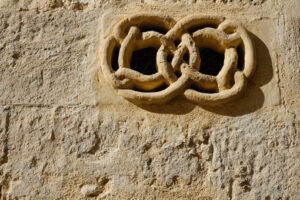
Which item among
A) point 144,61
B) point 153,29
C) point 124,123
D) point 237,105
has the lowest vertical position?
point 124,123

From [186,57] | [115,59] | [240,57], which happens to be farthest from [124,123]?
[240,57]

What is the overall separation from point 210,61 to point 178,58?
223 millimetres

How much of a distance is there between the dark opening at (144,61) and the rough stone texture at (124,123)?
21 cm

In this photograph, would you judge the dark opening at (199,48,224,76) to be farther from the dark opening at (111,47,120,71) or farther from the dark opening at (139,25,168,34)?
the dark opening at (111,47,120,71)

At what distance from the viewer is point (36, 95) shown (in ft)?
9.30

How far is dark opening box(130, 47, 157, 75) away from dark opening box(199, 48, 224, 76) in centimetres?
27

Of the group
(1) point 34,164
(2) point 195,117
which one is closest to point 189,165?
(2) point 195,117

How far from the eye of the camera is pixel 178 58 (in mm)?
2861

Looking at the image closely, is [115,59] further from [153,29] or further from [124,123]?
[124,123]

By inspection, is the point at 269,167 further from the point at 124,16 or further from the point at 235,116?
the point at 124,16

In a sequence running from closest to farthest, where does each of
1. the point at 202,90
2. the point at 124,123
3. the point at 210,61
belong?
the point at 124,123 → the point at 202,90 → the point at 210,61

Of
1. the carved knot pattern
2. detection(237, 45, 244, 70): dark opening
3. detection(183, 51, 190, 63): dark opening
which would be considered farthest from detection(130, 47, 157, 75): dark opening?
detection(237, 45, 244, 70): dark opening

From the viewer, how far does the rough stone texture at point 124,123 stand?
8.66ft

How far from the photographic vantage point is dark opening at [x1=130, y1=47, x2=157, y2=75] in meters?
2.94
